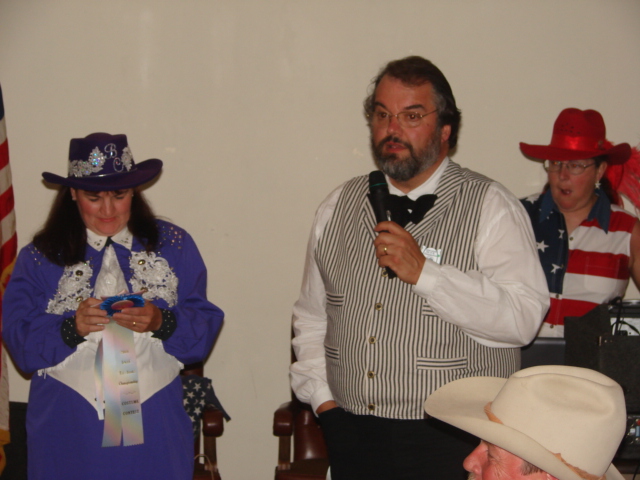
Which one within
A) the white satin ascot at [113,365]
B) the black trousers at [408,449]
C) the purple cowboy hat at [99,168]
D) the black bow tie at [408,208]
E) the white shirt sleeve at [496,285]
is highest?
the purple cowboy hat at [99,168]

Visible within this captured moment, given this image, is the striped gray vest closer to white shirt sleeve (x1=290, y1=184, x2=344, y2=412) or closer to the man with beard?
the man with beard

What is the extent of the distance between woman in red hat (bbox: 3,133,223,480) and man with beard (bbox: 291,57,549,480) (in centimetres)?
53

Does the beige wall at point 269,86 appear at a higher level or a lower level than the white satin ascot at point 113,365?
higher

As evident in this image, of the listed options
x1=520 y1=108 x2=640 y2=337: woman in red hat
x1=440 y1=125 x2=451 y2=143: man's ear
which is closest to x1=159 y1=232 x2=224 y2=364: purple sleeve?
x1=440 y1=125 x2=451 y2=143: man's ear

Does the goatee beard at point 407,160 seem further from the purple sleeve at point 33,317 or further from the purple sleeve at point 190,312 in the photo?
the purple sleeve at point 33,317

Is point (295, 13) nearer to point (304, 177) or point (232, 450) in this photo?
point (304, 177)

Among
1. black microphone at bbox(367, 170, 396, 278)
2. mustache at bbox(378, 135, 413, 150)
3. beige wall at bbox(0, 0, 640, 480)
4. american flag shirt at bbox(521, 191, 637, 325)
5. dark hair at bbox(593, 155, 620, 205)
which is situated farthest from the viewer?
beige wall at bbox(0, 0, 640, 480)

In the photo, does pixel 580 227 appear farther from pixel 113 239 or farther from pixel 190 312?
pixel 113 239

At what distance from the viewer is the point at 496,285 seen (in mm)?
2197

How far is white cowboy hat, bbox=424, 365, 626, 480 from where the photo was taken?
141 cm

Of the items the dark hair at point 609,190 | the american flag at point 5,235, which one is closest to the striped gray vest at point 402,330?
the dark hair at point 609,190

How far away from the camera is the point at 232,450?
151 inches

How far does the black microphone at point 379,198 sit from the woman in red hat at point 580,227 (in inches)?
42.0

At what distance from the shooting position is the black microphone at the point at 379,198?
2293 millimetres
